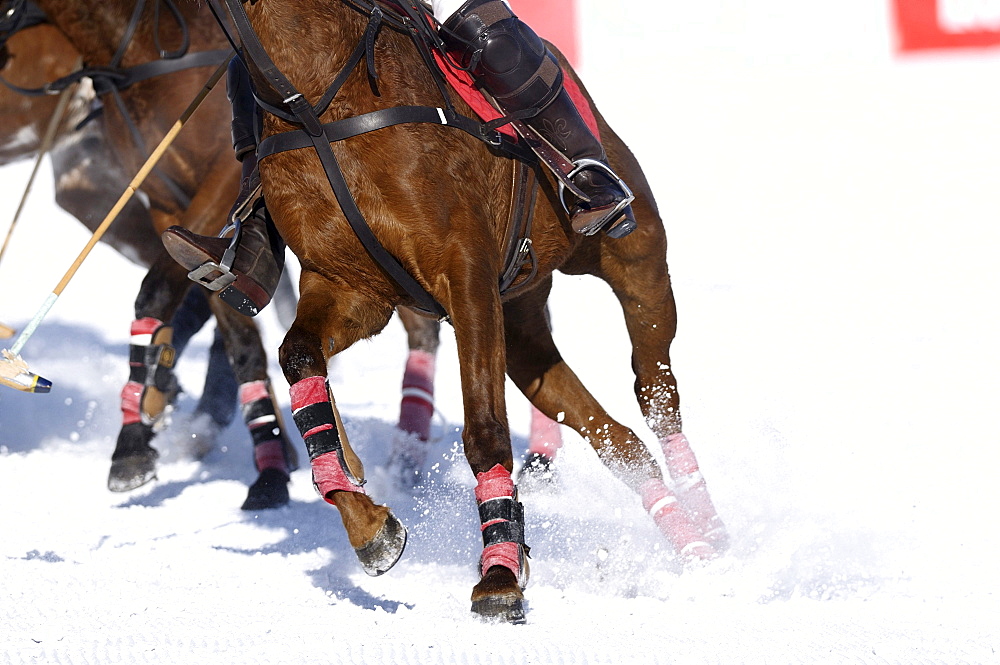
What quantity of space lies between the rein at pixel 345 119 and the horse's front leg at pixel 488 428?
20 centimetres

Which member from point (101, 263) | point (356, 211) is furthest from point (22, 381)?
point (101, 263)

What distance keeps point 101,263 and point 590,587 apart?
24.3ft

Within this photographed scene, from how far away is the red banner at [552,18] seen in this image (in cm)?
976

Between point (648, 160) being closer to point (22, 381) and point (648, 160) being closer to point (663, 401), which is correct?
point (663, 401)

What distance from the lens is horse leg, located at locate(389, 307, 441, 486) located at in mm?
5500

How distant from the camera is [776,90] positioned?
35.6 feet

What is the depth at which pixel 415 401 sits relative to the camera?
18.7ft

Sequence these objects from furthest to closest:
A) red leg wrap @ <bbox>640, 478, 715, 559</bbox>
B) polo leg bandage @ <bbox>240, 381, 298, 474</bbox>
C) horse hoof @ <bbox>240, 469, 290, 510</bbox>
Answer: polo leg bandage @ <bbox>240, 381, 298, 474</bbox>
horse hoof @ <bbox>240, 469, 290, 510</bbox>
red leg wrap @ <bbox>640, 478, 715, 559</bbox>

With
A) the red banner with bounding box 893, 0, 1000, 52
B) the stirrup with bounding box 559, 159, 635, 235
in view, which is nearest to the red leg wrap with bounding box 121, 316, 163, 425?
the stirrup with bounding box 559, 159, 635, 235

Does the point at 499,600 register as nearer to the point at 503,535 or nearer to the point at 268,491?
the point at 503,535

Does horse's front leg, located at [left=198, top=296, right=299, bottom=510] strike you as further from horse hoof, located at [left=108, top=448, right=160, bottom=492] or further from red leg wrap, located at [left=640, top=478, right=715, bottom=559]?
red leg wrap, located at [left=640, top=478, right=715, bottom=559]

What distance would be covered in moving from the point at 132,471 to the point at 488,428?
266 cm

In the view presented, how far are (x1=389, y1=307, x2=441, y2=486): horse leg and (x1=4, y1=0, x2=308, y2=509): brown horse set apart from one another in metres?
0.56

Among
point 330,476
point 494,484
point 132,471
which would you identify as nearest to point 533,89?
point 494,484
